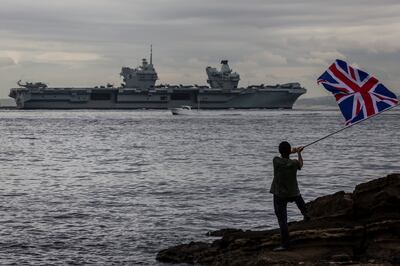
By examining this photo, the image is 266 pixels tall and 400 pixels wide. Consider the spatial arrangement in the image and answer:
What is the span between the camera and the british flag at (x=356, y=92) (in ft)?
47.3

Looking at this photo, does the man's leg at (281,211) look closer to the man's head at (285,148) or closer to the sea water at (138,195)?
the man's head at (285,148)

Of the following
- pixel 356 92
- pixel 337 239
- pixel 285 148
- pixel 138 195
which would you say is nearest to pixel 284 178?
pixel 285 148

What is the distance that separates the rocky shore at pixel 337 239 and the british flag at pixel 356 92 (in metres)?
2.01

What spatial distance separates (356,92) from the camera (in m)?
14.5

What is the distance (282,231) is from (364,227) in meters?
1.73

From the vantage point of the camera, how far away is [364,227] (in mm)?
14938

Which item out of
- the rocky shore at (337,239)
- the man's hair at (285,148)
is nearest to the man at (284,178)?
the man's hair at (285,148)

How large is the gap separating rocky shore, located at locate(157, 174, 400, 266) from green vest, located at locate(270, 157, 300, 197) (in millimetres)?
1233

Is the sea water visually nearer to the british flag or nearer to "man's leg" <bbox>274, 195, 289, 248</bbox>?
"man's leg" <bbox>274, 195, 289, 248</bbox>

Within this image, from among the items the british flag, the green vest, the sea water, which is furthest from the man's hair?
the sea water

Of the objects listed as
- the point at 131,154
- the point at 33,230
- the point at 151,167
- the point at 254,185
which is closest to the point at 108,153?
the point at 131,154

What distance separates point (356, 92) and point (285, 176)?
220 cm

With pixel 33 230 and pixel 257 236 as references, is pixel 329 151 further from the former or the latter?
pixel 257 236

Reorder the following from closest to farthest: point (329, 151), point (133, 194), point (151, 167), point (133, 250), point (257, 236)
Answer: point (257, 236)
point (133, 250)
point (133, 194)
point (151, 167)
point (329, 151)
